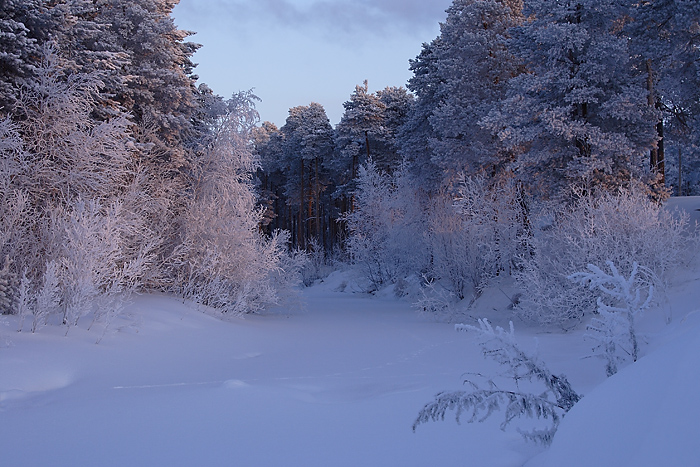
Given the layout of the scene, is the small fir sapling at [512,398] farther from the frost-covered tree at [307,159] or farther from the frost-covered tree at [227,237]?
the frost-covered tree at [307,159]

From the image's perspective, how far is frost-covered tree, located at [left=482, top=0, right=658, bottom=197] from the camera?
46.7 ft

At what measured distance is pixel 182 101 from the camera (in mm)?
15234

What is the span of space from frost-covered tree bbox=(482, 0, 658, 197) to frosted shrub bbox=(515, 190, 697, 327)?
66.4 inches

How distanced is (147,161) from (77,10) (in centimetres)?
384

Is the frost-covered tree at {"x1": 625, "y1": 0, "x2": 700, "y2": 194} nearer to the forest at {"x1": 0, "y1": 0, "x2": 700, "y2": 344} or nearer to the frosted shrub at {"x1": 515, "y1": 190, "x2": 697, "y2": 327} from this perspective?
the forest at {"x1": 0, "y1": 0, "x2": 700, "y2": 344}

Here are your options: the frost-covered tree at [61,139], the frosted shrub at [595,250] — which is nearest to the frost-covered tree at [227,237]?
the frost-covered tree at [61,139]

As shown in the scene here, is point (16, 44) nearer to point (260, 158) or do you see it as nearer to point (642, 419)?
point (260, 158)

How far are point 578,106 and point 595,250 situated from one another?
5.47 meters

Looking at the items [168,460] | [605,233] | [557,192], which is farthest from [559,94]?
[168,460]

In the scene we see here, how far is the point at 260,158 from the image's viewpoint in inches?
645

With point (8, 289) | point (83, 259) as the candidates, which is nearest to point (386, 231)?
point (83, 259)

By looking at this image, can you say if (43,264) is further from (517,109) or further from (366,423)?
(517,109)

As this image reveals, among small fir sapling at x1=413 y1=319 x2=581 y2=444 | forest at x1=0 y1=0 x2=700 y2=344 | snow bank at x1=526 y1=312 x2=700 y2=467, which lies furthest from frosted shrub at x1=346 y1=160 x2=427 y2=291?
snow bank at x1=526 y1=312 x2=700 y2=467

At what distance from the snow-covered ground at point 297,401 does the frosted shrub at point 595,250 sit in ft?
3.67
